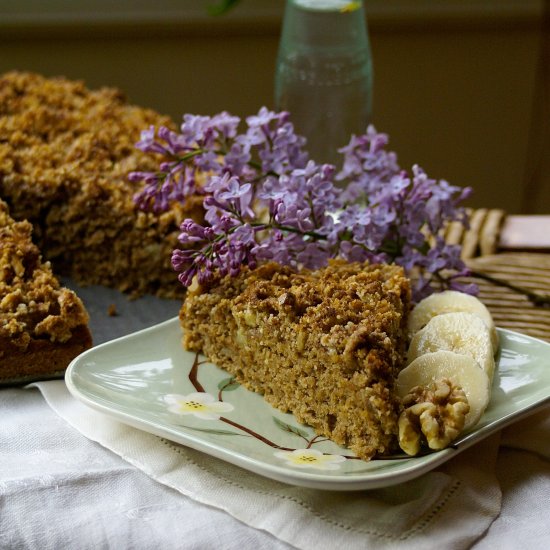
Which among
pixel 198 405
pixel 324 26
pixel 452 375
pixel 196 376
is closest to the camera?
pixel 452 375

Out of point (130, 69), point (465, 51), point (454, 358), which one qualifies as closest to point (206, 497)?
point (454, 358)

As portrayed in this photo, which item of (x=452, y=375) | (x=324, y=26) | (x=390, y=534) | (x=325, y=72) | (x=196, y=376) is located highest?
(x=324, y=26)

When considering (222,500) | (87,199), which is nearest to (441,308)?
(222,500)

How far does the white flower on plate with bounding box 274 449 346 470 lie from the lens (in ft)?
5.47

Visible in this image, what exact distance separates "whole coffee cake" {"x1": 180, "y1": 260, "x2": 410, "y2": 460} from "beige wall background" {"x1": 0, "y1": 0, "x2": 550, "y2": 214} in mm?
2768

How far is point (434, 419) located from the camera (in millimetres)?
1636

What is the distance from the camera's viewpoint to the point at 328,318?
1824 millimetres

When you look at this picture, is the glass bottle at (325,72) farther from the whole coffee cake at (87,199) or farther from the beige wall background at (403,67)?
the beige wall background at (403,67)

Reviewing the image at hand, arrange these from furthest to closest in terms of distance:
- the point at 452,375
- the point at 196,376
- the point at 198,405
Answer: the point at 196,376 < the point at 198,405 < the point at 452,375

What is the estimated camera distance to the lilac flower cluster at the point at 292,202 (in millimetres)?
2061

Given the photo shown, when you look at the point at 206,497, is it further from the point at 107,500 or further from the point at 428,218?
the point at 428,218

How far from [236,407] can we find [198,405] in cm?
8

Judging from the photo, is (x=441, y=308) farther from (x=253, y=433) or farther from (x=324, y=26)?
(x=324, y=26)

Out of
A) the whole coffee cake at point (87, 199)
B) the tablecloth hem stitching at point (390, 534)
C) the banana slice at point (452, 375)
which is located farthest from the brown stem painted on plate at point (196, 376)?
the whole coffee cake at point (87, 199)
